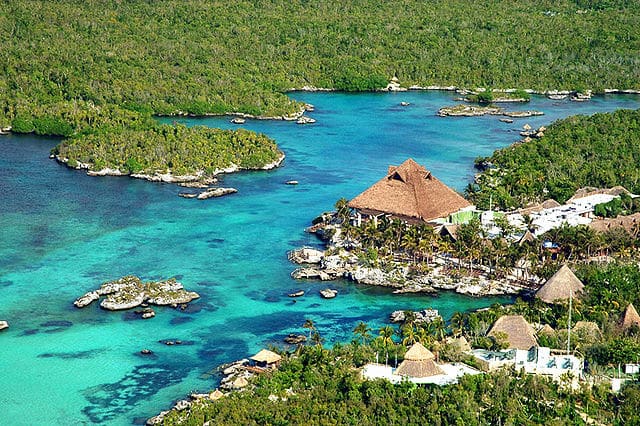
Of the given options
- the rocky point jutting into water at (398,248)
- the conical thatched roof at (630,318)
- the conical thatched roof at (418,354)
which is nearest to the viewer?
the conical thatched roof at (418,354)

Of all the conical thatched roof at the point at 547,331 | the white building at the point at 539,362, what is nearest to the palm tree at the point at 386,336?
the white building at the point at 539,362

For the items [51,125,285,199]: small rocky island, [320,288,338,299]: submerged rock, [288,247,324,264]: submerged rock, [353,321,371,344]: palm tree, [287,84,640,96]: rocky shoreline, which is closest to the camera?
[353,321,371,344]: palm tree

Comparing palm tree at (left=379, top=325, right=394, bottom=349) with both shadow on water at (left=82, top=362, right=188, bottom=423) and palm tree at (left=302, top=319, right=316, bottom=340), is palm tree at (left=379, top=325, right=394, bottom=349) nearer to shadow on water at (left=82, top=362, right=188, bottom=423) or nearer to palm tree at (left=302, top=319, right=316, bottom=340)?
palm tree at (left=302, top=319, right=316, bottom=340)

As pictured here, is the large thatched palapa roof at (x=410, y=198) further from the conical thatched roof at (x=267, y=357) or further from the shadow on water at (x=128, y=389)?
the shadow on water at (x=128, y=389)

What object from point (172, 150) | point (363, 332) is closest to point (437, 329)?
point (363, 332)

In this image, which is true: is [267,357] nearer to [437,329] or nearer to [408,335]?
[408,335]

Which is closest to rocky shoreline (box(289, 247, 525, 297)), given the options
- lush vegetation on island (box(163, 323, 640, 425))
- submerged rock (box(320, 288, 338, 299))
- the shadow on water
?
submerged rock (box(320, 288, 338, 299))
